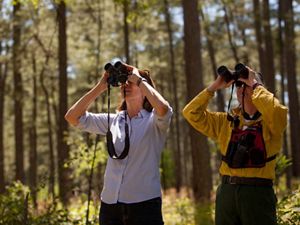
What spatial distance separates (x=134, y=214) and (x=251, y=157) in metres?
1.01

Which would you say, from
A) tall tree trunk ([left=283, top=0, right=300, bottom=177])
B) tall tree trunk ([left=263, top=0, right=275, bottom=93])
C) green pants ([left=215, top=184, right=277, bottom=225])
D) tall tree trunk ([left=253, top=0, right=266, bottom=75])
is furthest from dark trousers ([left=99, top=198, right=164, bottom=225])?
tall tree trunk ([left=253, top=0, right=266, bottom=75])

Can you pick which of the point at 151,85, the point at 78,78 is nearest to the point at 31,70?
the point at 78,78

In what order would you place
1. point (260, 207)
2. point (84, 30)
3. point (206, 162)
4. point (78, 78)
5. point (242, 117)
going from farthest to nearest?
point (78, 78) → point (84, 30) → point (206, 162) → point (242, 117) → point (260, 207)

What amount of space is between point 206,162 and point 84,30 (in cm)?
1316

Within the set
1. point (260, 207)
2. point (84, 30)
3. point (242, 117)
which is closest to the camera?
point (260, 207)

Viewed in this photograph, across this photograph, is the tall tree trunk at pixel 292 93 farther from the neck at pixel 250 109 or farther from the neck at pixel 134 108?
the neck at pixel 134 108

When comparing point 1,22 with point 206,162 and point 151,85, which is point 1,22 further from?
point 151,85

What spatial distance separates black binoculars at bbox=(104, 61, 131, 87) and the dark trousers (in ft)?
3.24

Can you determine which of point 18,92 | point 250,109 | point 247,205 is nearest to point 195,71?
point 250,109

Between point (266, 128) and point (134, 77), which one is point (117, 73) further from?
point (266, 128)

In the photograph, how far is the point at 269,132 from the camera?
13.6 ft

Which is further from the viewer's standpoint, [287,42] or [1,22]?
[287,42]

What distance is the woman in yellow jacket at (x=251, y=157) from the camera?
13.3 ft

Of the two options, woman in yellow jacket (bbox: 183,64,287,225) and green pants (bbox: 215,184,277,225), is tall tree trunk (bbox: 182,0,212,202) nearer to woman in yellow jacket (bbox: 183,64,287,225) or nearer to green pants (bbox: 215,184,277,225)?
woman in yellow jacket (bbox: 183,64,287,225)
